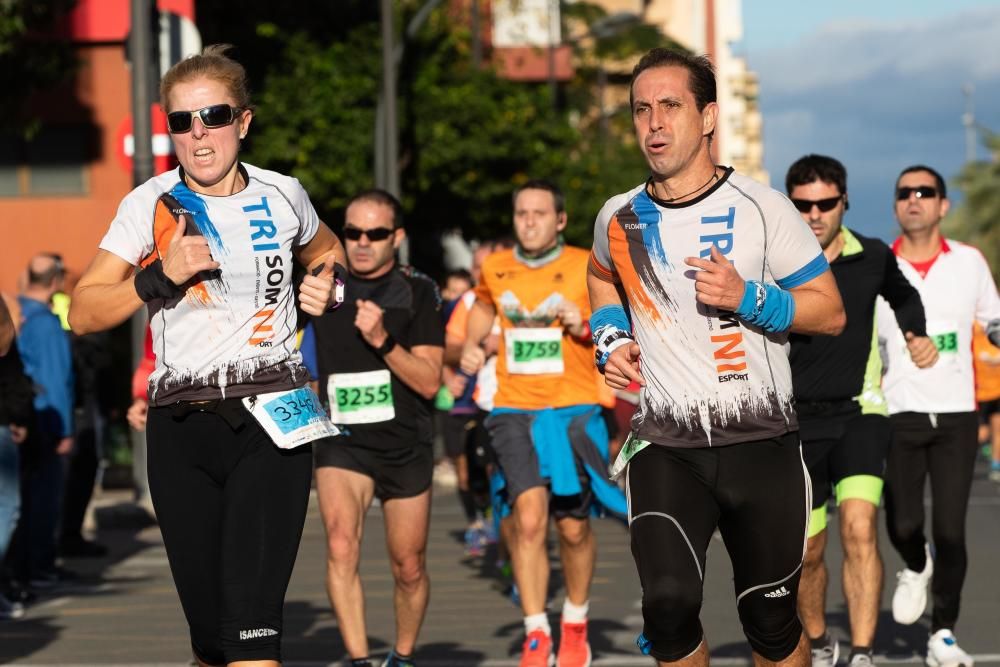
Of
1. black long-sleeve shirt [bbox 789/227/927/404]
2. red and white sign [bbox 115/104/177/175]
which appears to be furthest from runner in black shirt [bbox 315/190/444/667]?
red and white sign [bbox 115/104/177/175]

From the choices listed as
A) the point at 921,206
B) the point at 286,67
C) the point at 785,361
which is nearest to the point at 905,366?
the point at 921,206

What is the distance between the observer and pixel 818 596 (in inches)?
329

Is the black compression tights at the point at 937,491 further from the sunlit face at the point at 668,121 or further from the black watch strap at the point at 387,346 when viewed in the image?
the sunlit face at the point at 668,121

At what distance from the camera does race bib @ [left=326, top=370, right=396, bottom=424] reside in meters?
8.55

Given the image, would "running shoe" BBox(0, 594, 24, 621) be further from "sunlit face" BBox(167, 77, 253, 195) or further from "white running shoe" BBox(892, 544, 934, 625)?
"sunlit face" BBox(167, 77, 253, 195)

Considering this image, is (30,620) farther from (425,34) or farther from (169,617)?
(425,34)

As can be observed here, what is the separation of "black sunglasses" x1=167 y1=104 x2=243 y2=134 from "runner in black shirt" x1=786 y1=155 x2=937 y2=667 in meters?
3.38

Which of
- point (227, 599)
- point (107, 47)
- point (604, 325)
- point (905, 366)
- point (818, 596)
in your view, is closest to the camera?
point (227, 599)

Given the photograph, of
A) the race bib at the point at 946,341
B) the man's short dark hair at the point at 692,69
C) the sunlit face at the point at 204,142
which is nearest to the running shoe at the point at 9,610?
the race bib at the point at 946,341

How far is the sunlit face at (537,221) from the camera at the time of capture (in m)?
9.57

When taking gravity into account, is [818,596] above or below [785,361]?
below

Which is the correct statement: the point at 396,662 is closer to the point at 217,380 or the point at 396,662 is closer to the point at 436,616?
the point at 436,616

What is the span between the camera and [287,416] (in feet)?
19.2

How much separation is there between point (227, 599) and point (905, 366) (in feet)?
15.7
